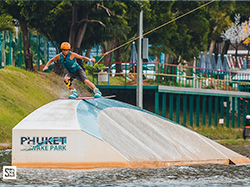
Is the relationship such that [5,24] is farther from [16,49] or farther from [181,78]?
[181,78]

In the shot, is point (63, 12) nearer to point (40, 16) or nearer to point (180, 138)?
point (40, 16)

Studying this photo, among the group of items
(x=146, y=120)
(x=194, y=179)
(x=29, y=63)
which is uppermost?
(x=29, y=63)

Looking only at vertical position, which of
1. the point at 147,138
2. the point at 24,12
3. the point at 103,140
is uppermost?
the point at 24,12

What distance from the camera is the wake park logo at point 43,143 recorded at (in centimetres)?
1554

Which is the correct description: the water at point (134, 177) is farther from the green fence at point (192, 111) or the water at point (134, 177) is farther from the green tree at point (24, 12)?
the green tree at point (24, 12)

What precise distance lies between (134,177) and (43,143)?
2.98 m

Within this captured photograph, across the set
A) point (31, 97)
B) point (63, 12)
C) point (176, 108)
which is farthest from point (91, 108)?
point (63, 12)

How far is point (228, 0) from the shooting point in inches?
2093

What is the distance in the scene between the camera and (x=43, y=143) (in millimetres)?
15562

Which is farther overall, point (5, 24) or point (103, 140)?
point (5, 24)

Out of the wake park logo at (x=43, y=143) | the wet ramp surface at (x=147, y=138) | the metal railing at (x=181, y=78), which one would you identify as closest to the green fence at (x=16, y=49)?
the metal railing at (x=181, y=78)

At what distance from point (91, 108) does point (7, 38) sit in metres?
18.2

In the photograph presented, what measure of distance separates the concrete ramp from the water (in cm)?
41

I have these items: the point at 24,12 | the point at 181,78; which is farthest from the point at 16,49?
the point at 181,78
